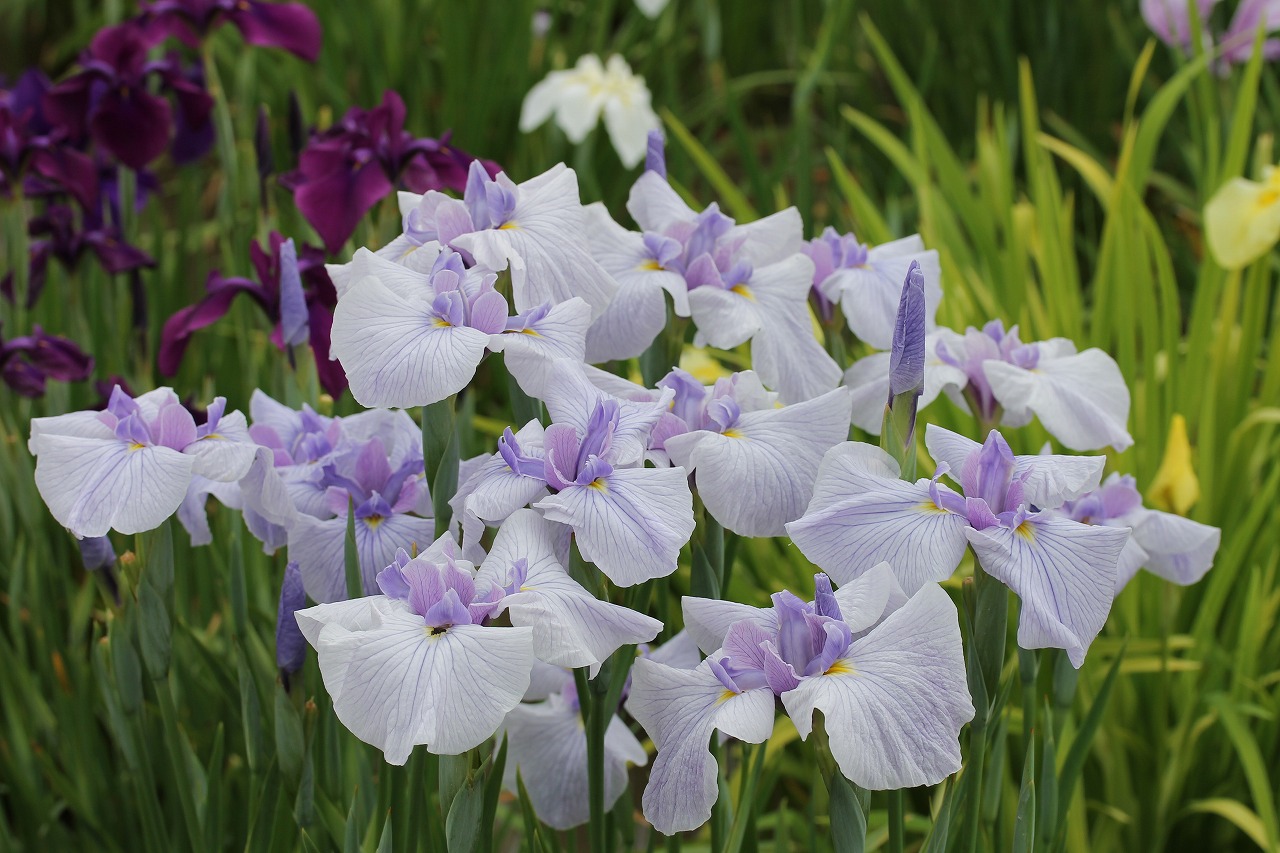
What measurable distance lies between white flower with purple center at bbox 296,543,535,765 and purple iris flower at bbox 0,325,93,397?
3.14 ft

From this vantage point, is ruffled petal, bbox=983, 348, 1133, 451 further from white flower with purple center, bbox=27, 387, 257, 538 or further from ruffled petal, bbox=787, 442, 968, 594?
white flower with purple center, bbox=27, 387, 257, 538

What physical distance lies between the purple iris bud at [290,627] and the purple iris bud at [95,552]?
0.73 feet

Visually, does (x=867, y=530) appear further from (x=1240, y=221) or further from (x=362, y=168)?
(x=1240, y=221)

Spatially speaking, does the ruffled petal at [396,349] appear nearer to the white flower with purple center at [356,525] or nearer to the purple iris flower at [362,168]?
the white flower with purple center at [356,525]

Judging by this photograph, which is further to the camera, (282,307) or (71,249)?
(71,249)

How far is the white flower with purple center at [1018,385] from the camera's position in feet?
3.63

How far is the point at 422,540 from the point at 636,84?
6.89ft

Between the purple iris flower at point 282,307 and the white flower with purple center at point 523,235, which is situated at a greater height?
the white flower with purple center at point 523,235

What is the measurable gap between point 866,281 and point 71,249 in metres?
1.27

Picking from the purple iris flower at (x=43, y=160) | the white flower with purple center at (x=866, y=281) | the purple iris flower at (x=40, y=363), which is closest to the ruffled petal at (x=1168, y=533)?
the white flower with purple center at (x=866, y=281)

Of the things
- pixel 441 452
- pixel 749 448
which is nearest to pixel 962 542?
pixel 749 448

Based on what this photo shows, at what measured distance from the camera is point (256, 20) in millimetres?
1984

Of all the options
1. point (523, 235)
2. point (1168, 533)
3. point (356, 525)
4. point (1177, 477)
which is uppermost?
point (523, 235)

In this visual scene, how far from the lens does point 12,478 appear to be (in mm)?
1625
